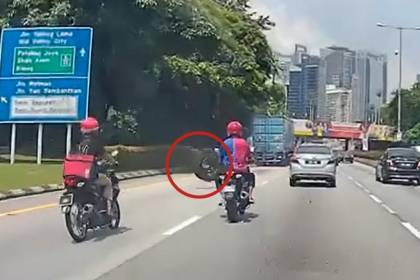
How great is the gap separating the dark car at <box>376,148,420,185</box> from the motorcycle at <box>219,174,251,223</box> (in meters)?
18.2

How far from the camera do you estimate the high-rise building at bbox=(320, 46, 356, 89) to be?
398ft

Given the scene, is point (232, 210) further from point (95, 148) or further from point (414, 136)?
point (414, 136)

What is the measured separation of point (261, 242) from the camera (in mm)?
13148

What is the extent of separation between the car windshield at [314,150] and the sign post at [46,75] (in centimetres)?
958

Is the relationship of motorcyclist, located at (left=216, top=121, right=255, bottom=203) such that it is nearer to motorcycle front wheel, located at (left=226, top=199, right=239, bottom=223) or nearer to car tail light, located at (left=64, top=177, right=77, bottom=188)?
motorcycle front wheel, located at (left=226, top=199, right=239, bottom=223)

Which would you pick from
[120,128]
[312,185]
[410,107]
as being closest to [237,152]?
[312,185]

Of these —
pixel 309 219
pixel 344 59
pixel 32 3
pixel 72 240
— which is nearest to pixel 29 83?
pixel 32 3

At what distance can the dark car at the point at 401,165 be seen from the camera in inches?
1303

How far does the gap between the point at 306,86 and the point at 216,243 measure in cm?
10591

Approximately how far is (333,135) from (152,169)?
75.6 metres

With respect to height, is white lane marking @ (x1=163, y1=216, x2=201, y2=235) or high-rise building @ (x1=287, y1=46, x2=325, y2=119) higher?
high-rise building @ (x1=287, y1=46, x2=325, y2=119)

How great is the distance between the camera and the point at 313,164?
29.0 metres

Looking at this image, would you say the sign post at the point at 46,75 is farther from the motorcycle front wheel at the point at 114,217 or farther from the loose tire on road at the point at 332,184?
the motorcycle front wheel at the point at 114,217

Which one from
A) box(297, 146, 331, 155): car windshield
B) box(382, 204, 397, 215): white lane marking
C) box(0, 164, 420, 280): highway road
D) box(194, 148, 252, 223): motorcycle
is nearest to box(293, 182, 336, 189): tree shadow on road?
box(297, 146, 331, 155): car windshield
